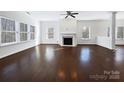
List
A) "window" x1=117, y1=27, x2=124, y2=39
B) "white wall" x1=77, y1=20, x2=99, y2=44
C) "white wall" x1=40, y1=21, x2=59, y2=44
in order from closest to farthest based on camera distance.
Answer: "window" x1=117, y1=27, x2=124, y2=39 → "white wall" x1=77, y1=20, x2=99, y2=44 → "white wall" x1=40, y1=21, x2=59, y2=44

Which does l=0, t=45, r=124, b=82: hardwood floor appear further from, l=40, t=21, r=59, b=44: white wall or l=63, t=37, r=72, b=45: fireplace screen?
l=40, t=21, r=59, b=44: white wall

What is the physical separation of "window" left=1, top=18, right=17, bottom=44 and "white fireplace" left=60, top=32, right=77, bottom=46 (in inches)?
209

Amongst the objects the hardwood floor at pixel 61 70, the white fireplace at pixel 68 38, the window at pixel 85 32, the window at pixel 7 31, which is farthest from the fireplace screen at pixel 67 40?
the hardwood floor at pixel 61 70

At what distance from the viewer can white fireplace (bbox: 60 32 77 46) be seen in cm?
1157

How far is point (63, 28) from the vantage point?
11.9 metres

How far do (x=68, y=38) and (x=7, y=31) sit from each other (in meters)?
6.36

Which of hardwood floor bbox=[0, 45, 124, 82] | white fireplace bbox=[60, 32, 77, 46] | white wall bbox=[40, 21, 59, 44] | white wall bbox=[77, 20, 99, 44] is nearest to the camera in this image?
hardwood floor bbox=[0, 45, 124, 82]

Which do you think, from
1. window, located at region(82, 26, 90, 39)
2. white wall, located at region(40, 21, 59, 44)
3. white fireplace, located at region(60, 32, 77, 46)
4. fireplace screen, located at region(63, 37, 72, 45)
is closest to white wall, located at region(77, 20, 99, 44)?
window, located at region(82, 26, 90, 39)

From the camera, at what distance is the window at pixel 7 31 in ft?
18.7

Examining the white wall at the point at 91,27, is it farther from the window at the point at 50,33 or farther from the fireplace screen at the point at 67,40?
the window at the point at 50,33

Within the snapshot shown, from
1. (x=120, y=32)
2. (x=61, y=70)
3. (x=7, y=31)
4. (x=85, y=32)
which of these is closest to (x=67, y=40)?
(x=85, y=32)

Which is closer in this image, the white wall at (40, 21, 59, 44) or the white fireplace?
the white fireplace

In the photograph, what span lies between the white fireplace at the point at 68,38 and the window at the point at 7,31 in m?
5.30
